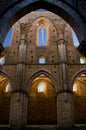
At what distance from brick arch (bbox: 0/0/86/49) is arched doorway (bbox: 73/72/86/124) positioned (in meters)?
11.3

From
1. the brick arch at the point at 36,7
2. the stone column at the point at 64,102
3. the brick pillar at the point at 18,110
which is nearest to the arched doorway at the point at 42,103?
the stone column at the point at 64,102

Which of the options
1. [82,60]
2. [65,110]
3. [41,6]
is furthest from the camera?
[82,60]

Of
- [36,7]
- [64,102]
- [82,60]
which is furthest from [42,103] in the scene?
[36,7]

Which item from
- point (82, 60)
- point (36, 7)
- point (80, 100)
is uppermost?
point (82, 60)

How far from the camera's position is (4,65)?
55.8ft

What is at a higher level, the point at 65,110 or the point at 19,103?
the point at 19,103

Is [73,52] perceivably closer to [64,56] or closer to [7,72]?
[64,56]

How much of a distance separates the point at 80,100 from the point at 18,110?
7143 mm

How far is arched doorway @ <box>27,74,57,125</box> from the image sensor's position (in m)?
17.7

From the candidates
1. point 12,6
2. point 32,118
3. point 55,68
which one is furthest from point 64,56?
point 12,6

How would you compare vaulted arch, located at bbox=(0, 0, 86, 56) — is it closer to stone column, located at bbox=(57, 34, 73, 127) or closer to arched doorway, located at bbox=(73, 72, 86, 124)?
stone column, located at bbox=(57, 34, 73, 127)

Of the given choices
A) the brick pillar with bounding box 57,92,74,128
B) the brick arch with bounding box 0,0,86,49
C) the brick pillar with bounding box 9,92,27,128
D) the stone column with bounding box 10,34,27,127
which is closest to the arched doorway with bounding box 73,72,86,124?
the brick pillar with bounding box 57,92,74,128

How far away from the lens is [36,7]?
23.1ft

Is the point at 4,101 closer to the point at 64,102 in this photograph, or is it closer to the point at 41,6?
the point at 64,102
